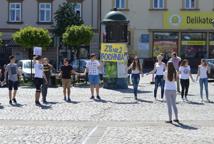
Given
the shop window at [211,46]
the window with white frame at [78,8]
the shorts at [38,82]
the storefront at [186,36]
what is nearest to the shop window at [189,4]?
the storefront at [186,36]

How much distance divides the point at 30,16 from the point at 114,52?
81.7 ft

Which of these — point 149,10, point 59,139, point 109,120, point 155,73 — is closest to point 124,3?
point 149,10

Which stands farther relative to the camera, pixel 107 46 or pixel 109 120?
pixel 107 46

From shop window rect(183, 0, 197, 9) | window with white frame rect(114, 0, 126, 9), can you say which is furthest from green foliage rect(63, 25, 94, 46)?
shop window rect(183, 0, 197, 9)

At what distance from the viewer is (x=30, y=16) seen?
1889 inches

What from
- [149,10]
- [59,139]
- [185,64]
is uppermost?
[149,10]

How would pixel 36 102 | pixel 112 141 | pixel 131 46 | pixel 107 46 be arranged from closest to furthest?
1. pixel 112 141
2. pixel 36 102
3. pixel 107 46
4. pixel 131 46

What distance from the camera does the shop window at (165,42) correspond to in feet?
153

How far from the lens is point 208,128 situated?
12664 millimetres

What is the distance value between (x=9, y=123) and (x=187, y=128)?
441 cm

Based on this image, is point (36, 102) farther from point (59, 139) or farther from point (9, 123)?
point (59, 139)

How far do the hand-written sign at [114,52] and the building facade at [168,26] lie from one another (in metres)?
21.7

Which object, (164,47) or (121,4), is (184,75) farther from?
(121,4)

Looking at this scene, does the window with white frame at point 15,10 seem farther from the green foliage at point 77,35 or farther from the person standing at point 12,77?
the person standing at point 12,77
